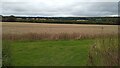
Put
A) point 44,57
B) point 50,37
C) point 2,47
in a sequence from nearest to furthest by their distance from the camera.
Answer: point 2,47
point 44,57
point 50,37

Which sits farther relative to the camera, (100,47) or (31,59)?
(31,59)

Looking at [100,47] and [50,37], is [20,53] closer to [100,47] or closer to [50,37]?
[100,47]

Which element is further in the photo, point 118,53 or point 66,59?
point 66,59

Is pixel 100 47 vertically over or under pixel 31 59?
over

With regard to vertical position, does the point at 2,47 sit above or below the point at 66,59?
above

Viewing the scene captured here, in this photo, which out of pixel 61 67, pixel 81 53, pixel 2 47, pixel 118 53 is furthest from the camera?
pixel 81 53

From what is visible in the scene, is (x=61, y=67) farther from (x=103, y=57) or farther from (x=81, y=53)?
(x=81, y=53)

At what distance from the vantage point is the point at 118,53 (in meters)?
5.77

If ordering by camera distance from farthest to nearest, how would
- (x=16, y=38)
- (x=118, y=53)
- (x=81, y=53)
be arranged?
(x=16, y=38), (x=81, y=53), (x=118, y=53)

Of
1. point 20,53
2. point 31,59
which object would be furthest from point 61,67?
point 20,53

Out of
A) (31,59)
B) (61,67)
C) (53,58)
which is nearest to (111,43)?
(61,67)

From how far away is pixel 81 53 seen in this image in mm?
8859

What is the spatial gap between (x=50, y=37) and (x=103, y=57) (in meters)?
8.56

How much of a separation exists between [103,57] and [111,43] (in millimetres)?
488
